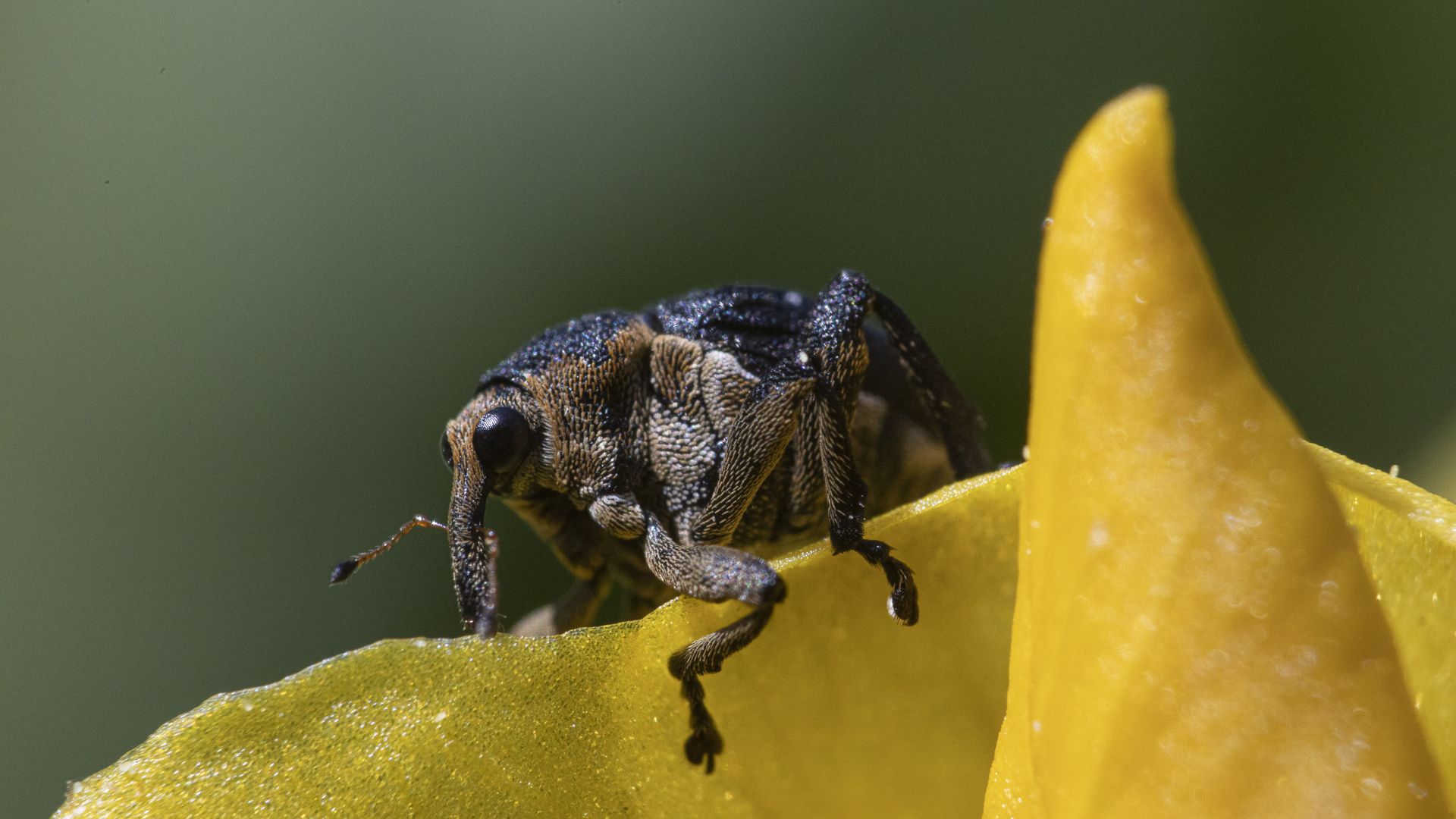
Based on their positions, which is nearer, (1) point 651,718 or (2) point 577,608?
(1) point 651,718

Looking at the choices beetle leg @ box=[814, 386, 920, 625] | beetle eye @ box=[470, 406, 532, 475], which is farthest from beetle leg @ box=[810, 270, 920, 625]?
beetle eye @ box=[470, 406, 532, 475]

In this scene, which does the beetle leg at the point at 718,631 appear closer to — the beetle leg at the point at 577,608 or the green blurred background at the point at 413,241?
the beetle leg at the point at 577,608

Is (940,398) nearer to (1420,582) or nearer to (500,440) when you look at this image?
(500,440)

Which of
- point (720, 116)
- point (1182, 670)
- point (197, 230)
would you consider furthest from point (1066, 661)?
point (197, 230)

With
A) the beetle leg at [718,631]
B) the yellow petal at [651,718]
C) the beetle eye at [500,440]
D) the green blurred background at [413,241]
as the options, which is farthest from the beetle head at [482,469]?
the green blurred background at [413,241]

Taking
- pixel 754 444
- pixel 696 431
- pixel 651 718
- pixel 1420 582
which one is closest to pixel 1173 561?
pixel 1420 582

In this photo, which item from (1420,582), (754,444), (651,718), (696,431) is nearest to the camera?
(1420,582)

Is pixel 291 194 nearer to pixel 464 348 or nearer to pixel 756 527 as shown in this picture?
pixel 464 348

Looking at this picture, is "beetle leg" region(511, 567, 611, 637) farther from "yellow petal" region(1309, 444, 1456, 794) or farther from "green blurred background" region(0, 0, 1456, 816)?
"yellow petal" region(1309, 444, 1456, 794)
